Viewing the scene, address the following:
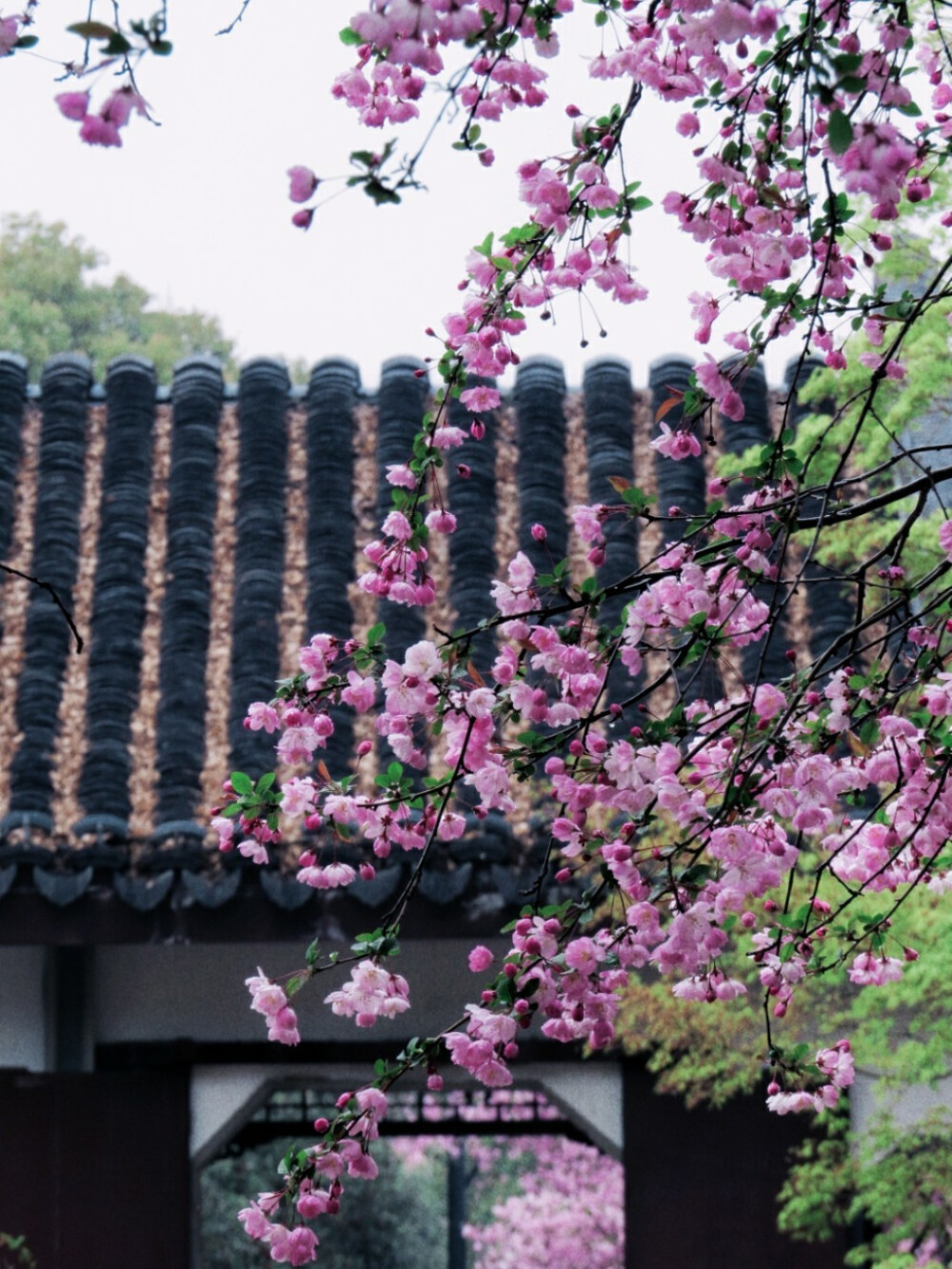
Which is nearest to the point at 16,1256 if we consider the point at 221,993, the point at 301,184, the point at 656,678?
the point at 221,993

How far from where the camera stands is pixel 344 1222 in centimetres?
1270

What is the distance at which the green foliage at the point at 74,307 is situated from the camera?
667 inches

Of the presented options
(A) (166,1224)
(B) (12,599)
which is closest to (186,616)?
(B) (12,599)

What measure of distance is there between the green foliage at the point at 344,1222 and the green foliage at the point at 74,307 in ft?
26.0

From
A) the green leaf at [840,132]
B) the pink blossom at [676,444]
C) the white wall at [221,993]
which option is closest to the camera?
the green leaf at [840,132]

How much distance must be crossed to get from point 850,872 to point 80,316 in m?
15.5

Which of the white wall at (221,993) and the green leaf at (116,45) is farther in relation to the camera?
the white wall at (221,993)

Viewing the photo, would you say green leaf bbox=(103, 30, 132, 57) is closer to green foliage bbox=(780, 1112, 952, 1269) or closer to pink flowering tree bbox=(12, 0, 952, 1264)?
pink flowering tree bbox=(12, 0, 952, 1264)

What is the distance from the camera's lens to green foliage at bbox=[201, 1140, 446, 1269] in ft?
39.3

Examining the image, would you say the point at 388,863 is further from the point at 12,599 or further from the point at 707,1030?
the point at 12,599

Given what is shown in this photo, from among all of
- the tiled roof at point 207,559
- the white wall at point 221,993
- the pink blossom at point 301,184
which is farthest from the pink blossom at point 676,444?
the white wall at point 221,993

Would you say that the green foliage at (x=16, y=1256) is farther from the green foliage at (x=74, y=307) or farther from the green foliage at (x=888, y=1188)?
the green foliage at (x=74, y=307)

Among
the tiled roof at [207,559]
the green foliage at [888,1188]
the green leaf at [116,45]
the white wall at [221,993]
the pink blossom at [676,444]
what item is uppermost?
the tiled roof at [207,559]

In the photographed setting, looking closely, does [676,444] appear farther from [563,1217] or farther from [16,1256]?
[563,1217]
